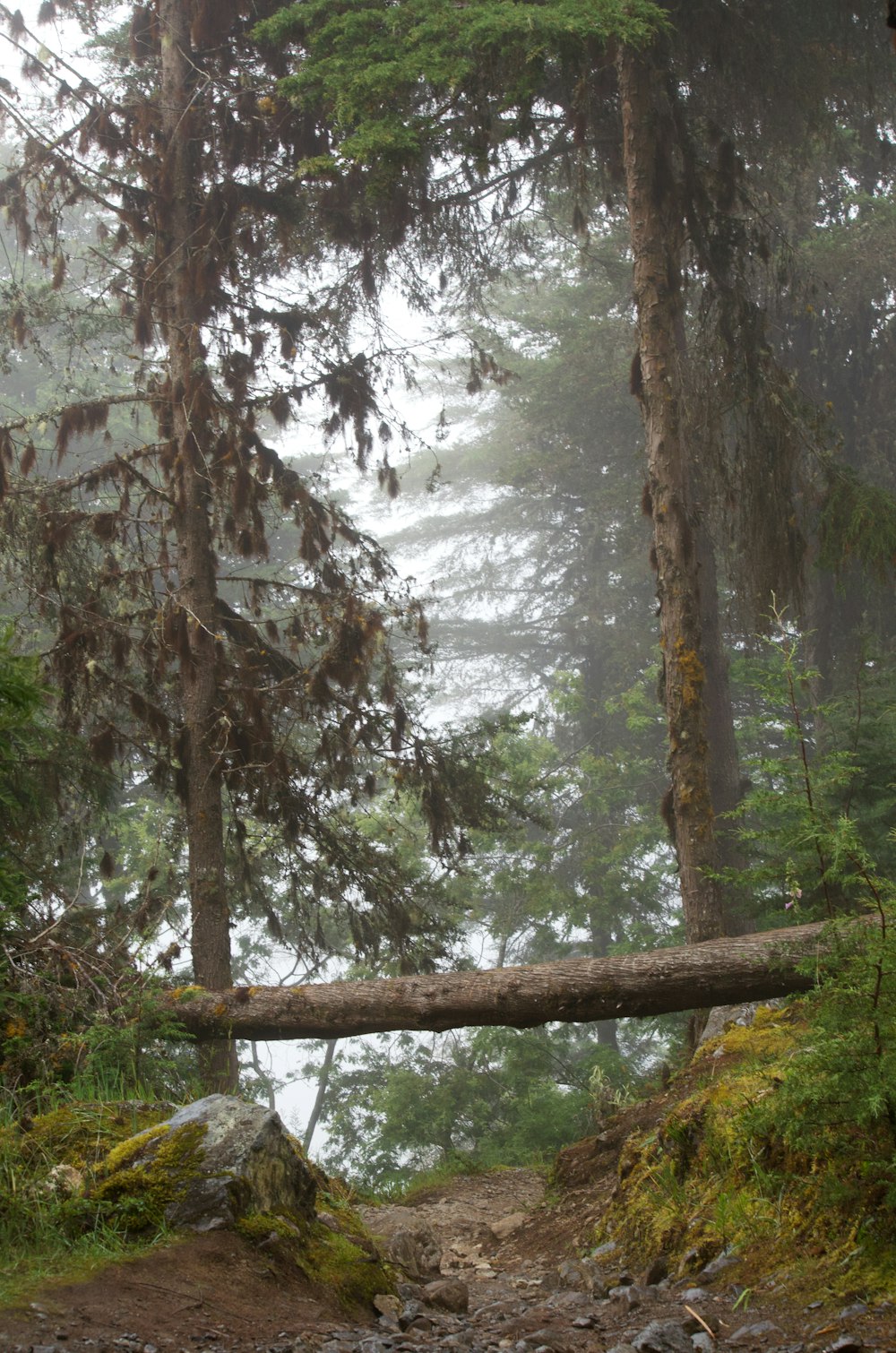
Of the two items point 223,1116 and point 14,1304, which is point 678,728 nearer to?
point 223,1116

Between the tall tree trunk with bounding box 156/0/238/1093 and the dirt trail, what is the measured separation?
14.5 feet

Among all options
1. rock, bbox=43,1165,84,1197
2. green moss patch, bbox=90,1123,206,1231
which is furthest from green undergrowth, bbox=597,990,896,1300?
rock, bbox=43,1165,84,1197

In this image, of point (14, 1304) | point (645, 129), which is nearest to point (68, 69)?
point (645, 129)

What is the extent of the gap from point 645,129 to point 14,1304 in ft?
33.7

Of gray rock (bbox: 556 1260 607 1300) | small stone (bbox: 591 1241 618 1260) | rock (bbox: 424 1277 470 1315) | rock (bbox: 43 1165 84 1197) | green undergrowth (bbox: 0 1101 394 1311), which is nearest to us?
green undergrowth (bbox: 0 1101 394 1311)

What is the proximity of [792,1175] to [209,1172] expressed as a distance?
227 centimetres

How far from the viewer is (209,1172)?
160 inches

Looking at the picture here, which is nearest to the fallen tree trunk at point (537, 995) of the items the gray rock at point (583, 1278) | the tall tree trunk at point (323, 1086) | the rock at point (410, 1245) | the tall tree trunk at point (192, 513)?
the rock at point (410, 1245)

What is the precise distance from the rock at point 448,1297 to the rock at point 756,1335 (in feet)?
4.47

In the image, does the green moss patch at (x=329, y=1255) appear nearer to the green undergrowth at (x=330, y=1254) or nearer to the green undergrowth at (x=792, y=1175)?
the green undergrowth at (x=330, y=1254)

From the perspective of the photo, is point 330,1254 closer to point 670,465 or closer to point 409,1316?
point 409,1316

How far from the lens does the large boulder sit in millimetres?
3934

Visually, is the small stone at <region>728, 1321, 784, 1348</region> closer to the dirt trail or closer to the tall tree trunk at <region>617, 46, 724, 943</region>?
the dirt trail

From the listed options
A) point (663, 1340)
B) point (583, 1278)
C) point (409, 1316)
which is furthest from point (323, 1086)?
point (663, 1340)
